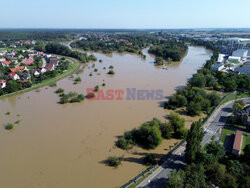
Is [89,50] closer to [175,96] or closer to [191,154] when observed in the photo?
[175,96]

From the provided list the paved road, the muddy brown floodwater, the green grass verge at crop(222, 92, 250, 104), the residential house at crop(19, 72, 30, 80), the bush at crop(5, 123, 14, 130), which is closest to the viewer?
the paved road

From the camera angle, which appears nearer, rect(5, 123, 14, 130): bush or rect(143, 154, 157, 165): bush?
rect(143, 154, 157, 165): bush

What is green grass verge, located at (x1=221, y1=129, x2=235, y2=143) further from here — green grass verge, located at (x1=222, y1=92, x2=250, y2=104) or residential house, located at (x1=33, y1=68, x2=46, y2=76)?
residential house, located at (x1=33, y1=68, x2=46, y2=76)

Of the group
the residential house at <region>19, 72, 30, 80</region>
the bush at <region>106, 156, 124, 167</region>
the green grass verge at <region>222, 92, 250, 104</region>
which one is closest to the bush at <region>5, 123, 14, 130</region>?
the bush at <region>106, 156, 124, 167</region>

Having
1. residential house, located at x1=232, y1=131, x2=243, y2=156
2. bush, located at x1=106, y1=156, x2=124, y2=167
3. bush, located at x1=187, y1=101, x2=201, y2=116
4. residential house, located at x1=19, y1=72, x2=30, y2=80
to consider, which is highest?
residential house, located at x1=19, y1=72, x2=30, y2=80

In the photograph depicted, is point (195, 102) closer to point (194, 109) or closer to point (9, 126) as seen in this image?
point (194, 109)

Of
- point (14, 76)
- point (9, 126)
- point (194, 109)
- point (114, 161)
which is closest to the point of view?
point (114, 161)

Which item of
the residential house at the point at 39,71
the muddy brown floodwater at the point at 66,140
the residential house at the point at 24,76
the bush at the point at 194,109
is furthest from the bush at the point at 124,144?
the residential house at the point at 39,71

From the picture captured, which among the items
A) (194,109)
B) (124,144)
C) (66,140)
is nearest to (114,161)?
(124,144)
